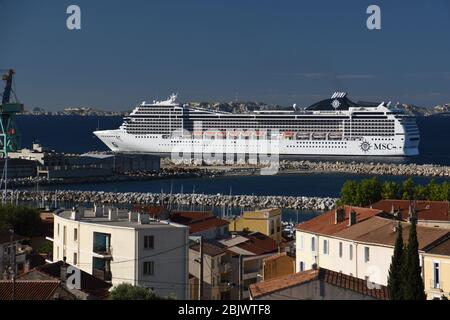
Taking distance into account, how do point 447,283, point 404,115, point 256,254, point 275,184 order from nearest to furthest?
1. point 447,283
2. point 256,254
3. point 275,184
4. point 404,115

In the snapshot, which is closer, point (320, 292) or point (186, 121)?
point (320, 292)

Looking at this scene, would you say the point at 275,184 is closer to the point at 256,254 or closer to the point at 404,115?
the point at 404,115

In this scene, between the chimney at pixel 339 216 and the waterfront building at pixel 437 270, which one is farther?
the chimney at pixel 339 216

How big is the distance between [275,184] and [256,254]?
26983 mm

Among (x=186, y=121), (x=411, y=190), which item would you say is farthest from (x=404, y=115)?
(x=411, y=190)

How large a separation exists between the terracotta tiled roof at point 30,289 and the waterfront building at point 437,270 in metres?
3.31

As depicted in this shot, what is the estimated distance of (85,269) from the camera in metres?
9.05

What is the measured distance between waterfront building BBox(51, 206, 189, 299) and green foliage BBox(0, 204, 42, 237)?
445 centimetres

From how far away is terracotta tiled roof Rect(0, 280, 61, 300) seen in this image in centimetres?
705

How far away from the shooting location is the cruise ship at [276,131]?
57281 millimetres

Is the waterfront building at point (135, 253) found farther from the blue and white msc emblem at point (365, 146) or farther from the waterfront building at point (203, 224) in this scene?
the blue and white msc emblem at point (365, 146)

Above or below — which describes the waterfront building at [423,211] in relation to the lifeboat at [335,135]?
below

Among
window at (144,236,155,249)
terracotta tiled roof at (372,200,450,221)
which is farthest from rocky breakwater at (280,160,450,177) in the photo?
window at (144,236,155,249)

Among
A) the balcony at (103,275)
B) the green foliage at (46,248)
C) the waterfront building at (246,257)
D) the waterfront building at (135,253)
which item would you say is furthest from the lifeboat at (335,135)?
the balcony at (103,275)
